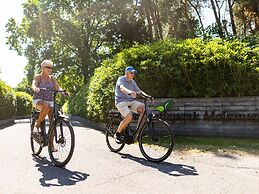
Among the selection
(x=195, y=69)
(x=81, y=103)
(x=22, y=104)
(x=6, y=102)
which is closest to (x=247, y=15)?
(x=81, y=103)

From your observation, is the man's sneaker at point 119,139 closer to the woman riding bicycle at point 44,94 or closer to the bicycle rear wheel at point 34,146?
the woman riding bicycle at point 44,94

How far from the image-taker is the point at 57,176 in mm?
5105

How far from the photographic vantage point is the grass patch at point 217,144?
23.1 feet

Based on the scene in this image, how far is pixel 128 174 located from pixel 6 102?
1386cm

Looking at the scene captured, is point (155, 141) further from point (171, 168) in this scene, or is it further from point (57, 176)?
point (57, 176)

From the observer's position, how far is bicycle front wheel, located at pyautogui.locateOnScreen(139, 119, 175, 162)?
6.09 m

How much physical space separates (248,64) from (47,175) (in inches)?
230

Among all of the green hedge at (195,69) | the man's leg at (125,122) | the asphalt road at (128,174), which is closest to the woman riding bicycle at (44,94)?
the asphalt road at (128,174)

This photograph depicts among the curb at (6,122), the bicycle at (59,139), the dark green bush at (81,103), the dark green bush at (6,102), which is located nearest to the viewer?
the bicycle at (59,139)

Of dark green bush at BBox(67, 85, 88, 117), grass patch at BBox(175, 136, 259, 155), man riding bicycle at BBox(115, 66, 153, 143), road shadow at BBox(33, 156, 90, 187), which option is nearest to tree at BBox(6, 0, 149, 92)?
dark green bush at BBox(67, 85, 88, 117)

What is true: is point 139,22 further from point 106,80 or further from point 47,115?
point 47,115

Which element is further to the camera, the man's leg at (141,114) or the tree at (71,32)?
the tree at (71,32)

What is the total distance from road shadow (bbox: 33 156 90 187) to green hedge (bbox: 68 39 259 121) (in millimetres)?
4324

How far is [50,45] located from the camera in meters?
34.2
